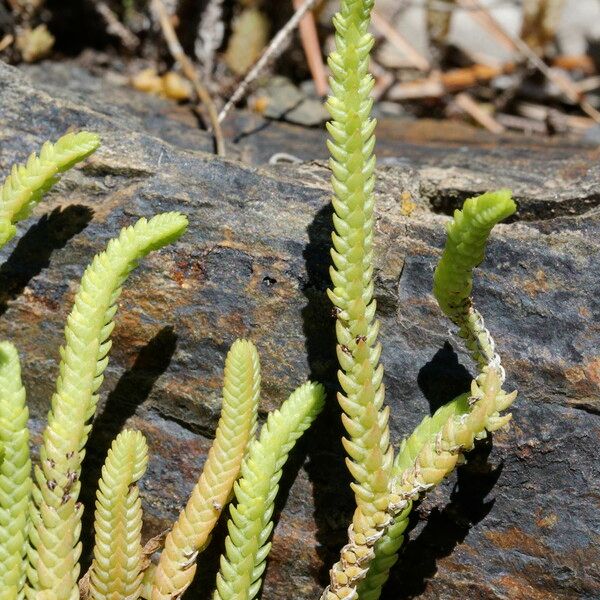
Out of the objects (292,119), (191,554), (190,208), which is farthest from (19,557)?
(292,119)

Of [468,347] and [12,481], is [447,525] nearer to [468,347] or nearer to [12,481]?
[468,347]

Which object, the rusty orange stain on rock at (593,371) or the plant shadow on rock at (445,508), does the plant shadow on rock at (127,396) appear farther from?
the rusty orange stain on rock at (593,371)

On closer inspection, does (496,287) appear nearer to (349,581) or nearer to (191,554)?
(349,581)

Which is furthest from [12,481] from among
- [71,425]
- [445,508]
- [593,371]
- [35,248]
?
[593,371]

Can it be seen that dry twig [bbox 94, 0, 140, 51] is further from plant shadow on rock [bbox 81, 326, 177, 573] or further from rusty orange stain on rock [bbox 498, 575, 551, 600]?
rusty orange stain on rock [bbox 498, 575, 551, 600]

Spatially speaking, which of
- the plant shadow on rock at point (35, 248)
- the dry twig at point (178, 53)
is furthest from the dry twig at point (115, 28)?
the plant shadow on rock at point (35, 248)
